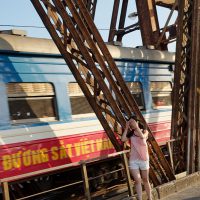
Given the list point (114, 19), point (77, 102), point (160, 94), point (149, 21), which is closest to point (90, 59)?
point (77, 102)

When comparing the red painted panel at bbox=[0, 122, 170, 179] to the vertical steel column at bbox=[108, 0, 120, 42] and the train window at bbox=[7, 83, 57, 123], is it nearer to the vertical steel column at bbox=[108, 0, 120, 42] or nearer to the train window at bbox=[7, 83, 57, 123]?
the train window at bbox=[7, 83, 57, 123]

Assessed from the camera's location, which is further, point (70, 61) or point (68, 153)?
point (68, 153)

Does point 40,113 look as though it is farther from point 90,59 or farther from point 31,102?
point 90,59

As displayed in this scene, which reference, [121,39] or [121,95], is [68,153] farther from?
[121,39]

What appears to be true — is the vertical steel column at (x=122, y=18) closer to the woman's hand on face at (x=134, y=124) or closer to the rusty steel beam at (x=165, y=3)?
the rusty steel beam at (x=165, y=3)

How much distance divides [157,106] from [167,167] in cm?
307

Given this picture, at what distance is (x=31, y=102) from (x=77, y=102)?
133cm

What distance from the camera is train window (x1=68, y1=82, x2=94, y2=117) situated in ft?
28.0

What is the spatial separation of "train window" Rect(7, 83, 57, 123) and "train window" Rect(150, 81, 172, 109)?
362 centimetres

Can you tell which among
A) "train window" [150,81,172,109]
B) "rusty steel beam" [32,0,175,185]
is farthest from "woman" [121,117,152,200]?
"train window" [150,81,172,109]

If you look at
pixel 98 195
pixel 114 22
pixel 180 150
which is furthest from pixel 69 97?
pixel 114 22

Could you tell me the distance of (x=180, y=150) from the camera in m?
9.14

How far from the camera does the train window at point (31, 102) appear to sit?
7367 mm

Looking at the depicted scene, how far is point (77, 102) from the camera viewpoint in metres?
8.66
